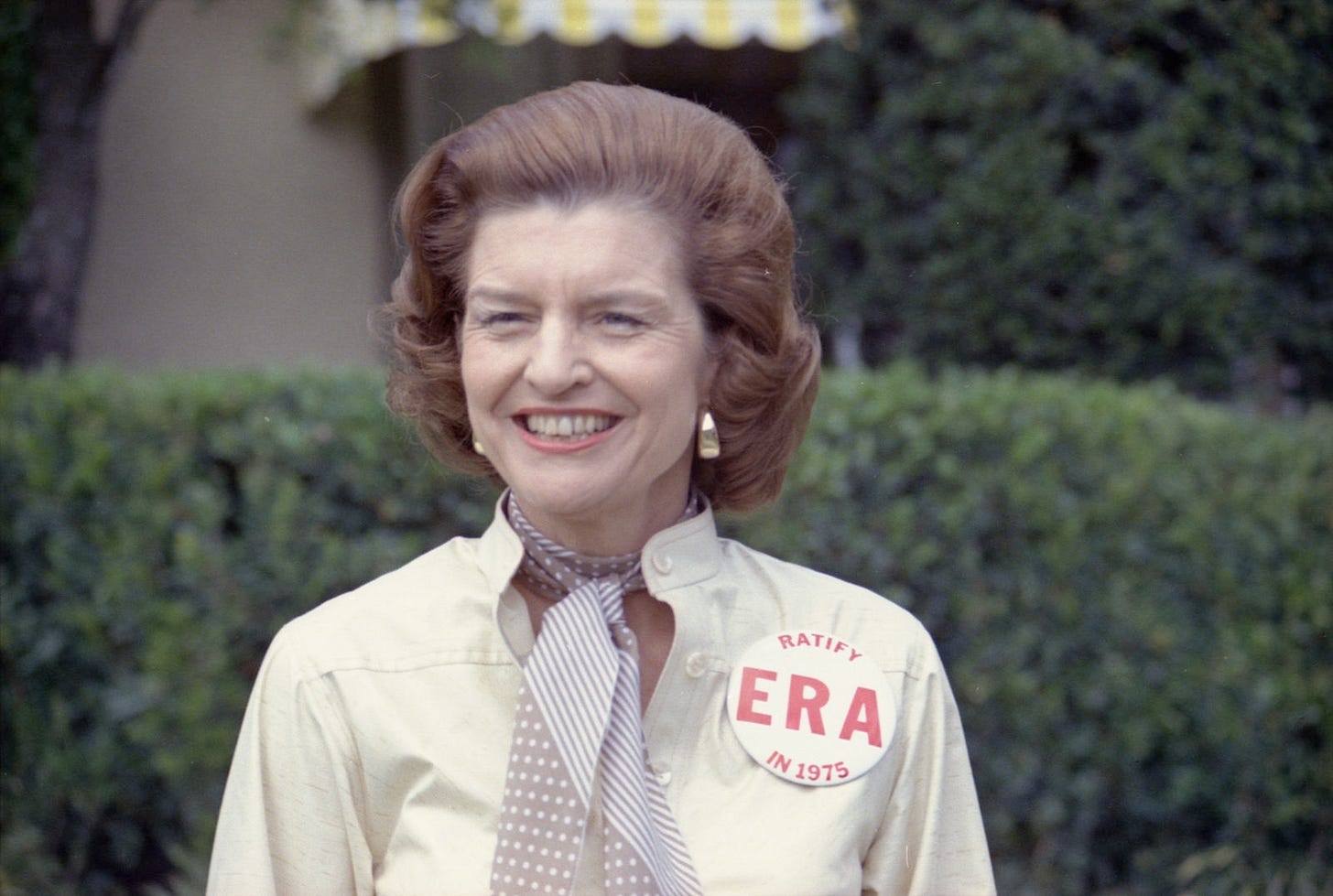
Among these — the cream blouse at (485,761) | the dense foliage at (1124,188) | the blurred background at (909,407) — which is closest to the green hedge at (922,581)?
the blurred background at (909,407)

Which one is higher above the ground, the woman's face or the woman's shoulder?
the woman's face

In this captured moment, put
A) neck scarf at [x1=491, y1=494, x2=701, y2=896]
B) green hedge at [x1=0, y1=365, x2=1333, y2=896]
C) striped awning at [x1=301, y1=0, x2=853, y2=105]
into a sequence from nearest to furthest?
neck scarf at [x1=491, y1=494, x2=701, y2=896], green hedge at [x1=0, y1=365, x2=1333, y2=896], striped awning at [x1=301, y1=0, x2=853, y2=105]

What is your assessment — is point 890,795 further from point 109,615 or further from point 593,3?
point 593,3

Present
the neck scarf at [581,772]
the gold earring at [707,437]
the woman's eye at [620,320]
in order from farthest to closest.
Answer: the gold earring at [707,437], the woman's eye at [620,320], the neck scarf at [581,772]

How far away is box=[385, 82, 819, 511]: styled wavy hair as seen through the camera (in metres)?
1.91

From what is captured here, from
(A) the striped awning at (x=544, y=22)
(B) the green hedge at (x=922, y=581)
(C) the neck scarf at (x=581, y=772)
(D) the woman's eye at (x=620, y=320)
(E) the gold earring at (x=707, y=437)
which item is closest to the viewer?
(C) the neck scarf at (x=581, y=772)

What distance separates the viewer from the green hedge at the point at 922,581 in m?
3.98

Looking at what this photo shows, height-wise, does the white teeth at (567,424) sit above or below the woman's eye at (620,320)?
below

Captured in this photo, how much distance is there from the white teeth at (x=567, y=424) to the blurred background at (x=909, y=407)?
6.51ft

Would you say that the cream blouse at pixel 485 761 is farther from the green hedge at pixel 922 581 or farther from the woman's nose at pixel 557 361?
the green hedge at pixel 922 581

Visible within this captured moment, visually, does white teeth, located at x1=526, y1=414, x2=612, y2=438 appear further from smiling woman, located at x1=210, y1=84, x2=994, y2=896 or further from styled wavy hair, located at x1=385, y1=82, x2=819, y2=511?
styled wavy hair, located at x1=385, y1=82, x2=819, y2=511

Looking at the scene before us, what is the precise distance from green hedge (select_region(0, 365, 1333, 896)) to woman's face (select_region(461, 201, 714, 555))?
1956 millimetres

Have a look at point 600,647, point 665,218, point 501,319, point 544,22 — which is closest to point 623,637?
point 600,647

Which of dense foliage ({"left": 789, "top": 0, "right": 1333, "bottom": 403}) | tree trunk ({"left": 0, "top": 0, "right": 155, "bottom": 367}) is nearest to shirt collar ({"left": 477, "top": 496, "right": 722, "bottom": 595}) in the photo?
dense foliage ({"left": 789, "top": 0, "right": 1333, "bottom": 403})
